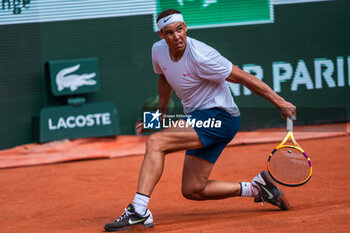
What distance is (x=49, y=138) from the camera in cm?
805

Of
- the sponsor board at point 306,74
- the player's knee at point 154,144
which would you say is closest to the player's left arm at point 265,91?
the player's knee at point 154,144

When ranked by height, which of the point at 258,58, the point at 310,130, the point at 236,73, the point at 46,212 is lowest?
the point at 310,130

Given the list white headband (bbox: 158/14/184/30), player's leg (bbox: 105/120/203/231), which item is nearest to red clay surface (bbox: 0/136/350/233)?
player's leg (bbox: 105/120/203/231)

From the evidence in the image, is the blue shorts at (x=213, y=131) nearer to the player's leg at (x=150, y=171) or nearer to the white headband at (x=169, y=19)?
the player's leg at (x=150, y=171)

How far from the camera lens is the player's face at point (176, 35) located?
3.78 metres

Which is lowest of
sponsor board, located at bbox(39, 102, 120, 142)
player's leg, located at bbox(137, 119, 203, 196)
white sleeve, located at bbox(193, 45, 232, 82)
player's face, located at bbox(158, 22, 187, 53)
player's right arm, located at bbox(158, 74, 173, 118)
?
sponsor board, located at bbox(39, 102, 120, 142)

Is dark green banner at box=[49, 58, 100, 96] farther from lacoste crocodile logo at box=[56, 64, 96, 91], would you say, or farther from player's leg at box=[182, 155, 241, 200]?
player's leg at box=[182, 155, 241, 200]

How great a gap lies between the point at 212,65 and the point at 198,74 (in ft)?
0.48

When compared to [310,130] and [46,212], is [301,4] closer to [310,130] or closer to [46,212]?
[310,130]

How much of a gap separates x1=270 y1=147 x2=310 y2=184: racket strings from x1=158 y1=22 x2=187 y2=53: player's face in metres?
1.06

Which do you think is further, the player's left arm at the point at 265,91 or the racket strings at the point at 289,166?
the racket strings at the point at 289,166

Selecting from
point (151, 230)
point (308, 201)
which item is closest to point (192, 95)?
point (151, 230)

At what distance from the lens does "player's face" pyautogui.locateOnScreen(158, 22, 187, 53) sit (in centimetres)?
378

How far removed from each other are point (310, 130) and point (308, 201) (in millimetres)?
4351
